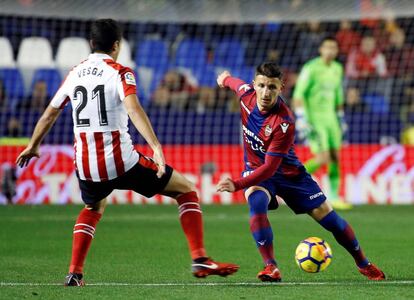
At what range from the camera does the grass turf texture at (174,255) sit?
626 centimetres

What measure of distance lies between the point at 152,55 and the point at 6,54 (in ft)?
9.34

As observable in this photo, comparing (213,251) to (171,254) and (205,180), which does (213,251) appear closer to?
(171,254)

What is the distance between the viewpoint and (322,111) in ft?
47.8

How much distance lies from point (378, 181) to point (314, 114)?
201cm

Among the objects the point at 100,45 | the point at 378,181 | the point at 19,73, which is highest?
the point at 19,73

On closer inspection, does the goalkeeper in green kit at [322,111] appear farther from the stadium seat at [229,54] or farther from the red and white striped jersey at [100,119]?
the red and white striped jersey at [100,119]

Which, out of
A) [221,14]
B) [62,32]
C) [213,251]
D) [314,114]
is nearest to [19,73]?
[62,32]

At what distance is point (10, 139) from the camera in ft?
51.9

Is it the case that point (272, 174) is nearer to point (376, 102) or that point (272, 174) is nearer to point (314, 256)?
point (314, 256)

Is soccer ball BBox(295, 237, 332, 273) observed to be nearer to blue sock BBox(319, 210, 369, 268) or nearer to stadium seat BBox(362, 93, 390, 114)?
blue sock BBox(319, 210, 369, 268)

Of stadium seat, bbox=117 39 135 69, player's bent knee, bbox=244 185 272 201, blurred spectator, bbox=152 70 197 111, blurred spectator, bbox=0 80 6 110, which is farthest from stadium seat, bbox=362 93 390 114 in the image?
player's bent knee, bbox=244 185 272 201

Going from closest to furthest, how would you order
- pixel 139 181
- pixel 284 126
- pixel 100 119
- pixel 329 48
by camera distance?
pixel 100 119, pixel 139 181, pixel 284 126, pixel 329 48

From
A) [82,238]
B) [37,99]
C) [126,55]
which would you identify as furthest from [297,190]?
[126,55]

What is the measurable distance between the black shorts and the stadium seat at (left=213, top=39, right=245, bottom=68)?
43.1 feet
